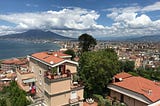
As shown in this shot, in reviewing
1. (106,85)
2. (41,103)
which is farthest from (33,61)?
(106,85)

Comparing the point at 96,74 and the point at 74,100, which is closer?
the point at 74,100

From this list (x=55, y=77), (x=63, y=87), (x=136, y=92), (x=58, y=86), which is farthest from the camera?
(x=136, y=92)

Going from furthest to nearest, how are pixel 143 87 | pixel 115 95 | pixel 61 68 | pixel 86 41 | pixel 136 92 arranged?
1. pixel 86 41
2. pixel 115 95
3. pixel 143 87
4. pixel 136 92
5. pixel 61 68

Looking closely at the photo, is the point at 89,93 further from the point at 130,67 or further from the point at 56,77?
the point at 130,67

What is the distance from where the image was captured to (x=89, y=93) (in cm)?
2869

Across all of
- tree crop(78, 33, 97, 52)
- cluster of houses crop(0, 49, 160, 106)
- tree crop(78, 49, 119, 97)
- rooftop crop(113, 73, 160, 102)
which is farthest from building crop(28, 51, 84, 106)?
tree crop(78, 33, 97, 52)

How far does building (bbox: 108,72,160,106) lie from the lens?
22972mm

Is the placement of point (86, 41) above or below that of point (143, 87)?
A: above

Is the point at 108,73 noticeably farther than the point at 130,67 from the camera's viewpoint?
No

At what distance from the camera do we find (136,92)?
24219mm

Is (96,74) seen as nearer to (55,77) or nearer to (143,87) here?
(143,87)

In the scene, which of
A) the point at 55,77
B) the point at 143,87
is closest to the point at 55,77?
the point at 55,77

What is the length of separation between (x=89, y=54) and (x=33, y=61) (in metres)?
9.39

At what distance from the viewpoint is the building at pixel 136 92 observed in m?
23.0
